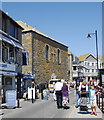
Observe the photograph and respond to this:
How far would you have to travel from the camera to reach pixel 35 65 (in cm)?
3784

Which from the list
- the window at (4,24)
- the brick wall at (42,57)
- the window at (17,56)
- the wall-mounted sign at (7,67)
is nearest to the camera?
the wall-mounted sign at (7,67)

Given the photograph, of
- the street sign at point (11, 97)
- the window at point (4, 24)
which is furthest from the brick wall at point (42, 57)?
the street sign at point (11, 97)

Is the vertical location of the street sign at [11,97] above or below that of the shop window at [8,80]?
below

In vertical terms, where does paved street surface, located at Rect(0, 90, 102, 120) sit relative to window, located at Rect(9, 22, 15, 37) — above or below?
below

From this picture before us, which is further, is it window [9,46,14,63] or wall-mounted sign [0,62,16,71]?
window [9,46,14,63]

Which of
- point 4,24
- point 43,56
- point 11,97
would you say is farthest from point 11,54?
point 43,56

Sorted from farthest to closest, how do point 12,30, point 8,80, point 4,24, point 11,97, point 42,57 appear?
point 42,57 < point 12,30 < point 8,80 < point 4,24 < point 11,97

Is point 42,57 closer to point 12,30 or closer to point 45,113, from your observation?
point 12,30

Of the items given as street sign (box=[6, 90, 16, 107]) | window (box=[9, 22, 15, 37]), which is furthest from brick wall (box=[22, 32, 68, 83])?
street sign (box=[6, 90, 16, 107])

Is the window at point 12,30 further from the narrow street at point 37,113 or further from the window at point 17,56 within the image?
the narrow street at point 37,113

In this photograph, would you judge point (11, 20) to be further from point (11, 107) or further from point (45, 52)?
point (45, 52)

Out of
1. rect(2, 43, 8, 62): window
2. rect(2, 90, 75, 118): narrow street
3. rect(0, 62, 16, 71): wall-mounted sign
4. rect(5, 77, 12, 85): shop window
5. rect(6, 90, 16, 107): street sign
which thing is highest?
rect(2, 43, 8, 62): window

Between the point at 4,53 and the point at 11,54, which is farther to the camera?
the point at 11,54

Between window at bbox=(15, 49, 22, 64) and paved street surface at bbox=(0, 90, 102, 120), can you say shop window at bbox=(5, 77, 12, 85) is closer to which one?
window at bbox=(15, 49, 22, 64)
